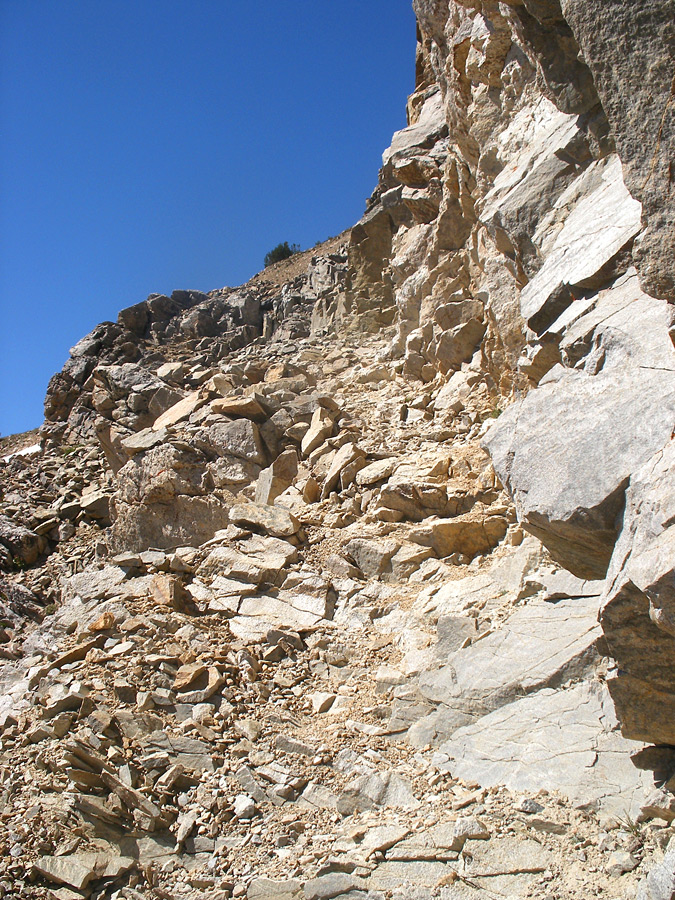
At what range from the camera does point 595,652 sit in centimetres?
493

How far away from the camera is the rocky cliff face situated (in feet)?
11.9

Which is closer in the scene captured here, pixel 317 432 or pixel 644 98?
pixel 644 98

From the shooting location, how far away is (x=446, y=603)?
23.7 feet

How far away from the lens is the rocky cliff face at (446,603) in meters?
3.61

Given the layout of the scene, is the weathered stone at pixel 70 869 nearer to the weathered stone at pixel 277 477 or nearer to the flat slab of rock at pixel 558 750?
the flat slab of rock at pixel 558 750

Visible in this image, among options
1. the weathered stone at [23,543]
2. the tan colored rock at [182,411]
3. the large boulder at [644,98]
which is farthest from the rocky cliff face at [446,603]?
the weathered stone at [23,543]

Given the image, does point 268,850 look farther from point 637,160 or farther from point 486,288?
point 486,288

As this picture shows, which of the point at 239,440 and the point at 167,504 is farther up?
the point at 239,440

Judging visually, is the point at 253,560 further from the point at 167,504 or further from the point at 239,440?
the point at 239,440

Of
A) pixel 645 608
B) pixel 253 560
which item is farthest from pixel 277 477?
pixel 645 608

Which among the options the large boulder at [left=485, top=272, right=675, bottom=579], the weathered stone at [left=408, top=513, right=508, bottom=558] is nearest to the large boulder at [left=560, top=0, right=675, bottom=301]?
the large boulder at [left=485, top=272, right=675, bottom=579]

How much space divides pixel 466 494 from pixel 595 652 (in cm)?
405

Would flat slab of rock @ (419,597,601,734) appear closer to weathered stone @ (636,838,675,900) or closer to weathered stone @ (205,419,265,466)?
weathered stone @ (636,838,675,900)

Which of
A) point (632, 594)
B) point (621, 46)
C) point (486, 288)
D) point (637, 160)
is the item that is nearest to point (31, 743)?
point (632, 594)
